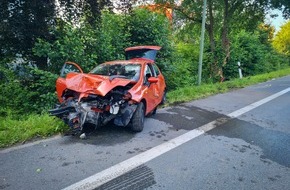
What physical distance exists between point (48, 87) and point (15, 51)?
1.54m

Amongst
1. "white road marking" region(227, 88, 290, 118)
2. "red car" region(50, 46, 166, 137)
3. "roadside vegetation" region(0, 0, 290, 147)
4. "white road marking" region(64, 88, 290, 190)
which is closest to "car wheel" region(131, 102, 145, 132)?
"red car" region(50, 46, 166, 137)

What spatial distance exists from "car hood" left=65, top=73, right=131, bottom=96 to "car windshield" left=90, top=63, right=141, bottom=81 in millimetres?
849

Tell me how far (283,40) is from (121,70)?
34.6 meters

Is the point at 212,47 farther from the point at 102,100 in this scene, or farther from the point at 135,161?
the point at 135,161

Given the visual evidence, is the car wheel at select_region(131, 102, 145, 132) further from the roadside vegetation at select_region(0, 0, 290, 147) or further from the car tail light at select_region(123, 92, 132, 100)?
the roadside vegetation at select_region(0, 0, 290, 147)

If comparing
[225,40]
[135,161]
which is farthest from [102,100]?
[225,40]

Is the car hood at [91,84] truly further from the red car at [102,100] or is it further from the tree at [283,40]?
the tree at [283,40]

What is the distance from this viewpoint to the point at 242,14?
17.2m

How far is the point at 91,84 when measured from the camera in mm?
5344

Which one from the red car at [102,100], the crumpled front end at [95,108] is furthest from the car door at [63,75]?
the crumpled front end at [95,108]

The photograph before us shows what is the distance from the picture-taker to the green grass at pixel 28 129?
5066 mm

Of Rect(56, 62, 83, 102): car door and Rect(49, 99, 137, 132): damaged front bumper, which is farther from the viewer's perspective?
Rect(56, 62, 83, 102): car door

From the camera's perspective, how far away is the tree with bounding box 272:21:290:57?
114 ft

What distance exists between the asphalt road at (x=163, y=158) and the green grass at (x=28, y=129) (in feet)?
0.95
